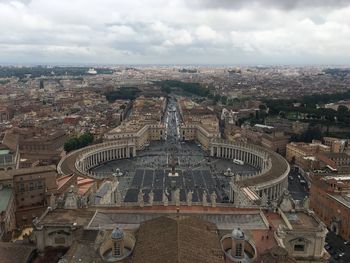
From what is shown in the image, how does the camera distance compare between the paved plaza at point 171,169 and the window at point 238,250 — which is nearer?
the window at point 238,250

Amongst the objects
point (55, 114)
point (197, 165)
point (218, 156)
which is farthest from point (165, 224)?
point (55, 114)

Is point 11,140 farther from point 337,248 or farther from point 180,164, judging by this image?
Answer: point 337,248

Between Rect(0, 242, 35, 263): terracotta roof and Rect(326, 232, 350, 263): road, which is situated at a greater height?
Rect(0, 242, 35, 263): terracotta roof

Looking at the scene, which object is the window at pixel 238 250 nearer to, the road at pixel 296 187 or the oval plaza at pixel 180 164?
the oval plaza at pixel 180 164

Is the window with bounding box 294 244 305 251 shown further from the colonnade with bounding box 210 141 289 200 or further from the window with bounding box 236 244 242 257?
the colonnade with bounding box 210 141 289 200

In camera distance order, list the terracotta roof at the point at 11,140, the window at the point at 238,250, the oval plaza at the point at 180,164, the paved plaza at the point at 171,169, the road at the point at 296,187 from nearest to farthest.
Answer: the window at the point at 238,250 < the oval plaza at the point at 180,164 < the road at the point at 296,187 < the paved plaza at the point at 171,169 < the terracotta roof at the point at 11,140

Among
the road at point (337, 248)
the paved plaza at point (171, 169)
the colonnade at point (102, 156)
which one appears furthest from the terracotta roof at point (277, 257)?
the colonnade at point (102, 156)

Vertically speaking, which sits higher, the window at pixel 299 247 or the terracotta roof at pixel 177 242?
the terracotta roof at pixel 177 242

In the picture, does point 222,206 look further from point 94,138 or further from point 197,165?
point 94,138

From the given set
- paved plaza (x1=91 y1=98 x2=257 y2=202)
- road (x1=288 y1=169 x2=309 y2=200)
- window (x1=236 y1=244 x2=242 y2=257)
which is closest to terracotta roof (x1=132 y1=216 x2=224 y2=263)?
window (x1=236 y1=244 x2=242 y2=257)

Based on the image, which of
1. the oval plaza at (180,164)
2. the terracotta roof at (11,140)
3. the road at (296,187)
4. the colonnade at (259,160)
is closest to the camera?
the colonnade at (259,160)
